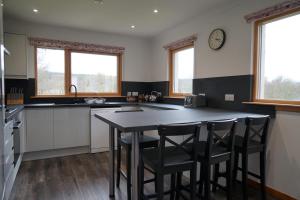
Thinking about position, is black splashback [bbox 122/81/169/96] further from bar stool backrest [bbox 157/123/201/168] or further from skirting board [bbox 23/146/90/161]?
bar stool backrest [bbox 157/123/201/168]

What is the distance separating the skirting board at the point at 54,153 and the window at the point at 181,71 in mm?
2103

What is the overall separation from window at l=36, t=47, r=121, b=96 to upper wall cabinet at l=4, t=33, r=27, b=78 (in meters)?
0.48

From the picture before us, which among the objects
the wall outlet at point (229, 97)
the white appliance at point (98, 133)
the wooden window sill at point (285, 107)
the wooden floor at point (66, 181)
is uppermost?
the wall outlet at point (229, 97)

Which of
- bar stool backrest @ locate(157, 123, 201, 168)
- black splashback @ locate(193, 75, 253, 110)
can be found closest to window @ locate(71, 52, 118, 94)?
black splashback @ locate(193, 75, 253, 110)

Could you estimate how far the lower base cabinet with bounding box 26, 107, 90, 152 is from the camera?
3451 millimetres

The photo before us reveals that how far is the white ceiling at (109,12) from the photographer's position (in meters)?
2.95

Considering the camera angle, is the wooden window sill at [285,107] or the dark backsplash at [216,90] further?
the dark backsplash at [216,90]

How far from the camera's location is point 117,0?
285cm

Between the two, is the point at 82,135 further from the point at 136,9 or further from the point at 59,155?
the point at 136,9

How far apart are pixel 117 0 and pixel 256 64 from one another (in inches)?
80.1

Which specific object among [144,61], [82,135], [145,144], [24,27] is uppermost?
[24,27]

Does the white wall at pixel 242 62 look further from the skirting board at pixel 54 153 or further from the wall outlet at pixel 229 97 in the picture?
the skirting board at pixel 54 153

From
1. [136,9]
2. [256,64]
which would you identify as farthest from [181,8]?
[256,64]

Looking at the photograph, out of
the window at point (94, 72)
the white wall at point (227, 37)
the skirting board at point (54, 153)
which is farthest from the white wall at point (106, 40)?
the skirting board at point (54, 153)
